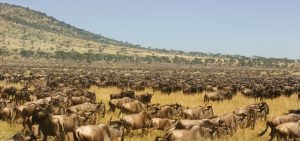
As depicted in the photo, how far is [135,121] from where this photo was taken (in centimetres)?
1656

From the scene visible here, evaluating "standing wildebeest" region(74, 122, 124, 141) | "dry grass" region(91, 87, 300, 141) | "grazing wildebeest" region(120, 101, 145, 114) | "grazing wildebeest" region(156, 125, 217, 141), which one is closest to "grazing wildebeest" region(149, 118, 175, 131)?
"dry grass" region(91, 87, 300, 141)

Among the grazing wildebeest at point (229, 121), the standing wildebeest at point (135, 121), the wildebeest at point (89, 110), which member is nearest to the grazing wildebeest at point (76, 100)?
the wildebeest at point (89, 110)

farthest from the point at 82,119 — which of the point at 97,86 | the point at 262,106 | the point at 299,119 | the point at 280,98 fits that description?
the point at 97,86

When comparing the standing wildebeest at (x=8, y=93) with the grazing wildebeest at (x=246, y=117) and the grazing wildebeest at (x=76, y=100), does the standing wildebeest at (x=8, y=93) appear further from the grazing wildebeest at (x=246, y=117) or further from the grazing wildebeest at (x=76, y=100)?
the grazing wildebeest at (x=246, y=117)

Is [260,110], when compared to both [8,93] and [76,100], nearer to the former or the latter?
[76,100]

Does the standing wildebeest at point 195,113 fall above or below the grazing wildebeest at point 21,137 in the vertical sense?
below

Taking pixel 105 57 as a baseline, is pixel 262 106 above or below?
above

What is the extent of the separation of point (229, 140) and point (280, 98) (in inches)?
768

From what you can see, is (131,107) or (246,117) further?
(131,107)

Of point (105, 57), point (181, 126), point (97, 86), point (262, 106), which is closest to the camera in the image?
point (181, 126)

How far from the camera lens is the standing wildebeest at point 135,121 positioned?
1639cm

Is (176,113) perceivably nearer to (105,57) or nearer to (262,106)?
(262,106)

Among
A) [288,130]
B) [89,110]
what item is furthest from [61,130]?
[288,130]

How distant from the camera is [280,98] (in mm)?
33594
